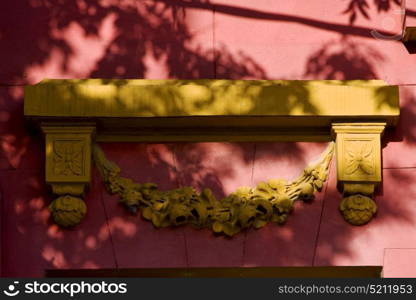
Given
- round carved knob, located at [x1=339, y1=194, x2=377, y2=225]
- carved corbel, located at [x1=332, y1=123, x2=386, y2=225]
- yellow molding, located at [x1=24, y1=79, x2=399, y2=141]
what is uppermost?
yellow molding, located at [x1=24, y1=79, x2=399, y2=141]

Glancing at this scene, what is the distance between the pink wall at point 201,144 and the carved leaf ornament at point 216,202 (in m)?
0.10

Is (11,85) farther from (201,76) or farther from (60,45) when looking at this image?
(201,76)

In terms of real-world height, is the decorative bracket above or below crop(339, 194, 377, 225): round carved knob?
above

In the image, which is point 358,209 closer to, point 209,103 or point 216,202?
point 216,202

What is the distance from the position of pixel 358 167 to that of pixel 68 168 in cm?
247

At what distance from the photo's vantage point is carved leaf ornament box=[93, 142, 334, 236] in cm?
1392

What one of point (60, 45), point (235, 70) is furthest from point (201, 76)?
point (60, 45)

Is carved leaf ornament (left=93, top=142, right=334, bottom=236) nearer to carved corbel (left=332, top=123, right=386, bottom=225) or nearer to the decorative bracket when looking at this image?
the decorative bracket

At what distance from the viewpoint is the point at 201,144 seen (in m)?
14.2

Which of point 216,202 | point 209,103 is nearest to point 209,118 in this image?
point 209,103

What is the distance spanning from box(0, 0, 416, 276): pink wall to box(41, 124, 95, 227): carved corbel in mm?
136

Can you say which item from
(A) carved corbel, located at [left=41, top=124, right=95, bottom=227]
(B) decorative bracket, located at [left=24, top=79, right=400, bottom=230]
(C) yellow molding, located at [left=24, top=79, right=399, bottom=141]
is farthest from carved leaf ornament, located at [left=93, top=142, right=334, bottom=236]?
(C) yellow molding, located at [left=24, top=79, right=399, bottom=141]

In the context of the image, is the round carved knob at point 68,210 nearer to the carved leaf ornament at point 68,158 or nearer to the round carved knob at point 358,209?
the carved leaf ornament at point 68,158

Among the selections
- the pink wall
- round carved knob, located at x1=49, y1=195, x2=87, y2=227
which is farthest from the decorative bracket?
Result: the pink wall
